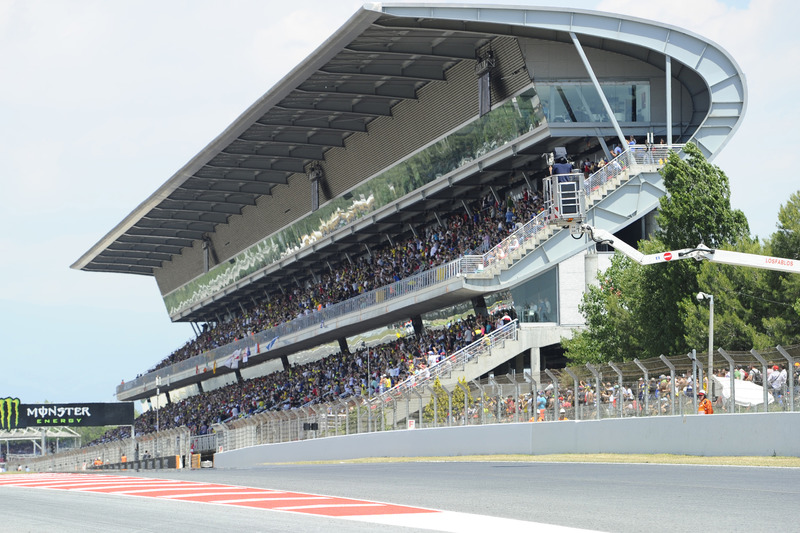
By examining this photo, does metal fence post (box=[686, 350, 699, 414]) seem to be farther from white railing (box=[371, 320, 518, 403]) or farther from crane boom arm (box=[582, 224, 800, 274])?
white railing (box=[371, 320, 518, 403])

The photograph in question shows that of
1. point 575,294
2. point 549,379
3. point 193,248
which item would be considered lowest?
point 549,379

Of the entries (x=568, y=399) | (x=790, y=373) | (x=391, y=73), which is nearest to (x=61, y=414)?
(x=391, y=73)

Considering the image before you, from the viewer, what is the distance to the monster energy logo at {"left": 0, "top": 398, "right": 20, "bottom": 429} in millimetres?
77750

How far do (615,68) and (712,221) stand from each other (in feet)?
32.9

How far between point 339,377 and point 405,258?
684cm

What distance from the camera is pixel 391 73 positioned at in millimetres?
43719

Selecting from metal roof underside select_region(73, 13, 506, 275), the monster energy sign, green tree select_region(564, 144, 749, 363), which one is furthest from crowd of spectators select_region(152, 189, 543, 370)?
the monster energy sign

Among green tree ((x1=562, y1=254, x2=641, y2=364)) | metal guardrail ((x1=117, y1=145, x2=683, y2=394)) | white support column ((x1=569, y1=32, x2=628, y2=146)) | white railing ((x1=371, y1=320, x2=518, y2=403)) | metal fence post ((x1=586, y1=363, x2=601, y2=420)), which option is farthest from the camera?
metal guardrail ((x1=117, y1=145, x2=683, y2=394))

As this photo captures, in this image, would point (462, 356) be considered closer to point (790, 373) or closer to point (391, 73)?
point (391, 73)

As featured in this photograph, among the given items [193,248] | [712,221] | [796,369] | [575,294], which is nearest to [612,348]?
[575,294]

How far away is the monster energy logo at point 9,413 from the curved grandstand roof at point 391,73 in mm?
26421

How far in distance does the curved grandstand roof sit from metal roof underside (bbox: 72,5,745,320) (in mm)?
56

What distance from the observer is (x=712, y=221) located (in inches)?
1302

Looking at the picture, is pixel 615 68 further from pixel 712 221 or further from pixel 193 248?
pixel 193 248
